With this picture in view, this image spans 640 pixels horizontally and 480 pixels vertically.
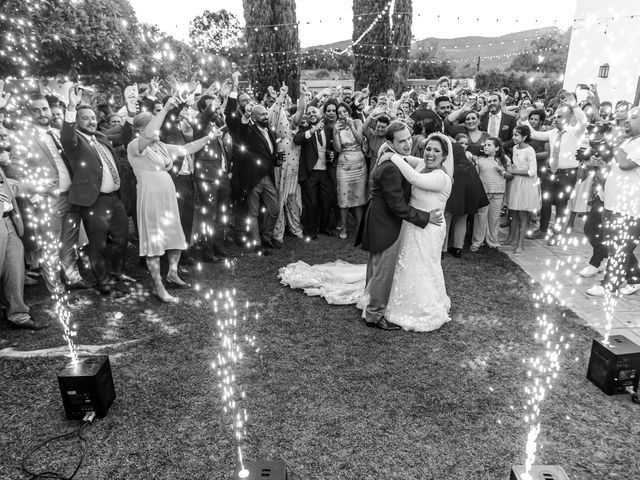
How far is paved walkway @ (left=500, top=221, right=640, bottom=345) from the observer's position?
475 centimetres

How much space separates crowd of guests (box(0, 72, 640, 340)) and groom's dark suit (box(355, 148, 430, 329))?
6.17ft

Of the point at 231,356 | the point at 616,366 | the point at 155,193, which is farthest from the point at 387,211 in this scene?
the point at 155,193

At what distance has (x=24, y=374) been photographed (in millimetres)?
3885

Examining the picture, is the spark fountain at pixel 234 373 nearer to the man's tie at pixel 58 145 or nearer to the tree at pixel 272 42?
the man's tie at pixel 58 145

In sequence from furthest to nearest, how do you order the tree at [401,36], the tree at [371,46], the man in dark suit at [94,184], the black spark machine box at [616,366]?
1. the tree at [371,46]
2. the tree at [401,36]
3. the man in dark suit at [94,184]
4. the black spark machine box at [616,366]

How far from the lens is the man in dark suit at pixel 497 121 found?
29.0ft

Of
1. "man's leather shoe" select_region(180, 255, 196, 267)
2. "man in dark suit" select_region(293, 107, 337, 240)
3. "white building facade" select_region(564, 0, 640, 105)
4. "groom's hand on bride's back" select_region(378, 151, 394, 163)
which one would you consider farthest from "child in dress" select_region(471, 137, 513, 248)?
"white building facade" select_region(564, 0, 640, 105)

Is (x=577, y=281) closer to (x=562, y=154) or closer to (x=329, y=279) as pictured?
(x=562, y=154)

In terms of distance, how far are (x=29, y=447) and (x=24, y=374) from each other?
1021mm

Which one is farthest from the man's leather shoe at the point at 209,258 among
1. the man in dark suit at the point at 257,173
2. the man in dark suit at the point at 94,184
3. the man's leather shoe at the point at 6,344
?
the man's leather shoe at the point at 6,344

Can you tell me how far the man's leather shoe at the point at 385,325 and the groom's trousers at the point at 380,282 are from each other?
1.2 inches

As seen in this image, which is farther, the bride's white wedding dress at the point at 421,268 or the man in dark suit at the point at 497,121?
the man in dark suit at the point at 497,121

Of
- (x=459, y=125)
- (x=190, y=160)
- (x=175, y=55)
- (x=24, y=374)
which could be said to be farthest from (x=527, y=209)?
(x=175, y=55)

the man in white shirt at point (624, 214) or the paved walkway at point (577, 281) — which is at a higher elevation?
the man in white shirt at point (624, 214)
